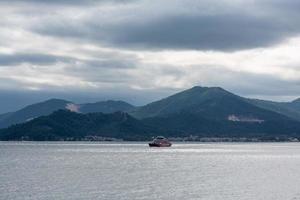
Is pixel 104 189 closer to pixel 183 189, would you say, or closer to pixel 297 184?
pixel 183 189

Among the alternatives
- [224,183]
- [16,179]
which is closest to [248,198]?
[224,183]

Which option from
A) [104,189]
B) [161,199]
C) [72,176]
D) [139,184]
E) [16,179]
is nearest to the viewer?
[161,199]

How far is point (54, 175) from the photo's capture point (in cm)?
16188

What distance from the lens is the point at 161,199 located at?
110 metres

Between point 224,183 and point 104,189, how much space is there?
3122 cm

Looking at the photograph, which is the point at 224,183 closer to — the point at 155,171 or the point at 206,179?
the point at 206,179

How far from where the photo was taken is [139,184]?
443 feet

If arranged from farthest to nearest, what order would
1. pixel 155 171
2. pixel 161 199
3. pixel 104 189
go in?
pixel 155 171 → pixel 104 189 → pixel 161 199

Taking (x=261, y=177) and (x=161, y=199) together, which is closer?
(x=161, y=199)

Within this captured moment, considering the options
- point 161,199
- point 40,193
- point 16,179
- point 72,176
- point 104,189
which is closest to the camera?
point 161,199

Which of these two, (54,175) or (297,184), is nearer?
(297,184)

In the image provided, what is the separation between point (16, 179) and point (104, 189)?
32.5 metres

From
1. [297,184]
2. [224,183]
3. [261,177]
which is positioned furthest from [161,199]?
[261,177]

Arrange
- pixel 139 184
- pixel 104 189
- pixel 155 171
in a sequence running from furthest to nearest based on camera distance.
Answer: pixel 155 171 → pixel 139 184 → pixel 104 189
